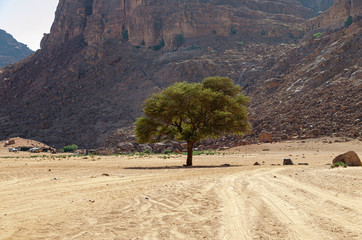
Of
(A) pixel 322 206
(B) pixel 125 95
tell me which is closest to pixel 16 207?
(A) pixel 322 206

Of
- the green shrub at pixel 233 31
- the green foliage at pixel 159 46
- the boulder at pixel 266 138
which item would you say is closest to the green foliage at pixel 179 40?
the green foliage at pixel 159 46

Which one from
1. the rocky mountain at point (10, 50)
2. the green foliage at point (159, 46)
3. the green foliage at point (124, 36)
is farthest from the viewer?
the rocky mountain at point (10, 50)

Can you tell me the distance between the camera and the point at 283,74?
163 feet

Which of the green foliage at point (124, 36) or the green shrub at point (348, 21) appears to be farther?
the green foliage at point (124, 36)

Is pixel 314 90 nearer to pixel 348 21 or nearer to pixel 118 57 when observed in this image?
pixel 348 21

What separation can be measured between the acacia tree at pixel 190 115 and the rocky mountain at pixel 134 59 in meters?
22.3

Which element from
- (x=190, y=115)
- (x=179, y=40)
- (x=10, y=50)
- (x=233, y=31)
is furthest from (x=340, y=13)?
(x=10, y=50)

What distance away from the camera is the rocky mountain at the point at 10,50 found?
181 metres

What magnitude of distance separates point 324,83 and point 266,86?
9851 mm

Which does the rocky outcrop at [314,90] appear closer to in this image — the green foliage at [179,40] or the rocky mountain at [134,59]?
A: the rocky mountain at [134,59]

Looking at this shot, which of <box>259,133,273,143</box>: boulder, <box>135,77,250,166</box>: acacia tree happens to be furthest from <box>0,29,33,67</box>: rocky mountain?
<box>135,77,250,166</box>: acacia tree

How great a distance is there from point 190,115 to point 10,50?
663 ft

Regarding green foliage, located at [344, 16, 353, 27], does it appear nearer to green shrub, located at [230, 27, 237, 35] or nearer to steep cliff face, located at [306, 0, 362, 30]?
steep cliff face, located at [306, 0, 362, 30]

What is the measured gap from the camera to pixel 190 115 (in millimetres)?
22500
